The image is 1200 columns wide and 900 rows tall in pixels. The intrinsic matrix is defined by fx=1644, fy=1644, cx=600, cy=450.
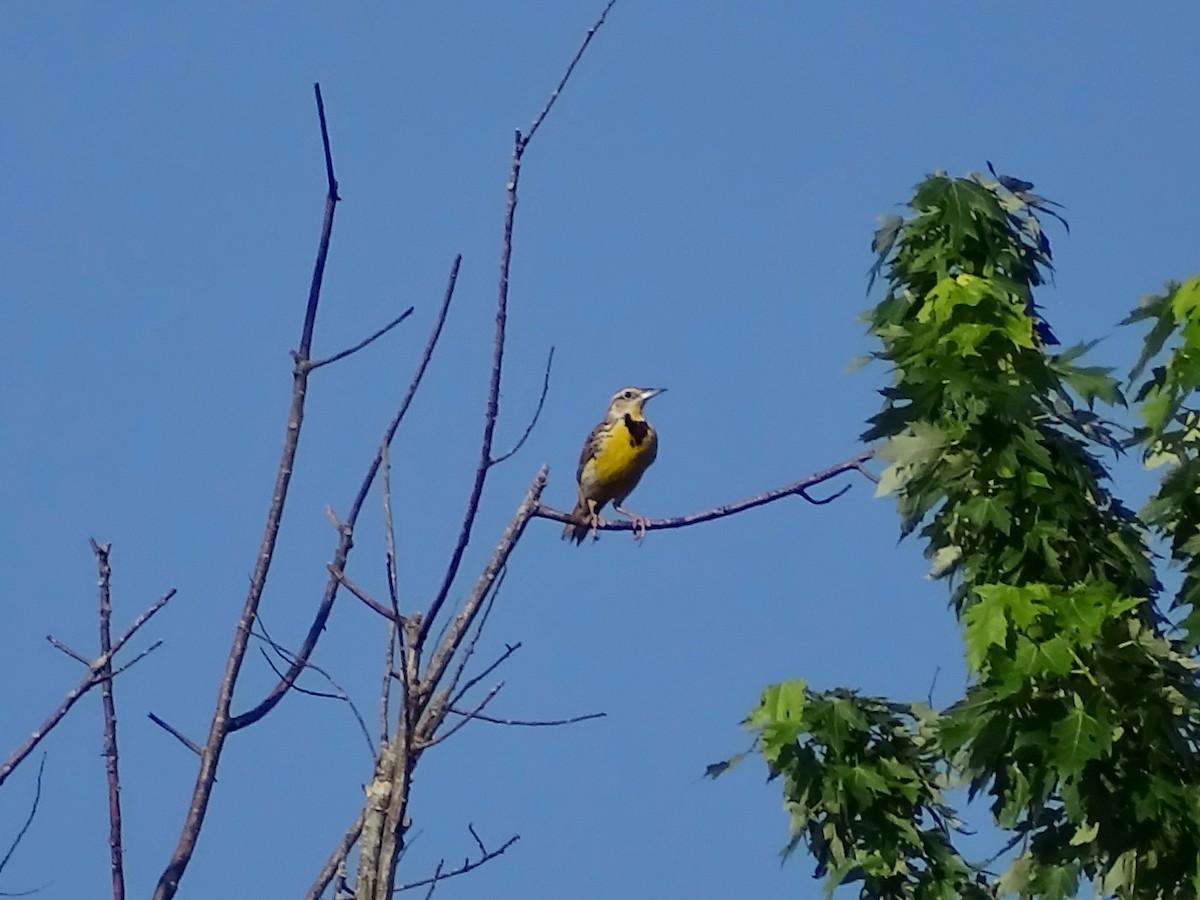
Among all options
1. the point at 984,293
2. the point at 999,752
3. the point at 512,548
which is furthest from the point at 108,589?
the point at 984,293

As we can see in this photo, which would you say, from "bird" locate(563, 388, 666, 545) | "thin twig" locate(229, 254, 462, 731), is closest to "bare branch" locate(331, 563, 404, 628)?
"thin twig" locate(229, 254, 462, 731)

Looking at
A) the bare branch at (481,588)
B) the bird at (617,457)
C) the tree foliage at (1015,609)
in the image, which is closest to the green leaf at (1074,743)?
the tree foliage at (1015,609)

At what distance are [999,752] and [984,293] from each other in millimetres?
1573

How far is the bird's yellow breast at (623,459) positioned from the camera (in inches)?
454

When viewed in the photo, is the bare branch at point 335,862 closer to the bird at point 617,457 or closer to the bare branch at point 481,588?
the bare branch at point 481,588

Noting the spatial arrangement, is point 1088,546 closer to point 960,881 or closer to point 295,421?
point 960,881

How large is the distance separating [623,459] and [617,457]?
5 cm

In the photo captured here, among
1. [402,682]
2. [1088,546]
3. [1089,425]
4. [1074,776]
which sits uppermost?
[1089,425]

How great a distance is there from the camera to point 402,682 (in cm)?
376

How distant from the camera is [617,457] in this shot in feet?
38.0

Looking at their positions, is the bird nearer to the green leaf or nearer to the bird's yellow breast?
the bird's yellow breast

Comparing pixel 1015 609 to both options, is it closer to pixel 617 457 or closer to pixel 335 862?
pixel 335 862

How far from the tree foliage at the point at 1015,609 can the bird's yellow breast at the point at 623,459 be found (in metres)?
5.38

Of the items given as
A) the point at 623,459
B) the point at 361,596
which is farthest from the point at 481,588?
the point at 623,459
